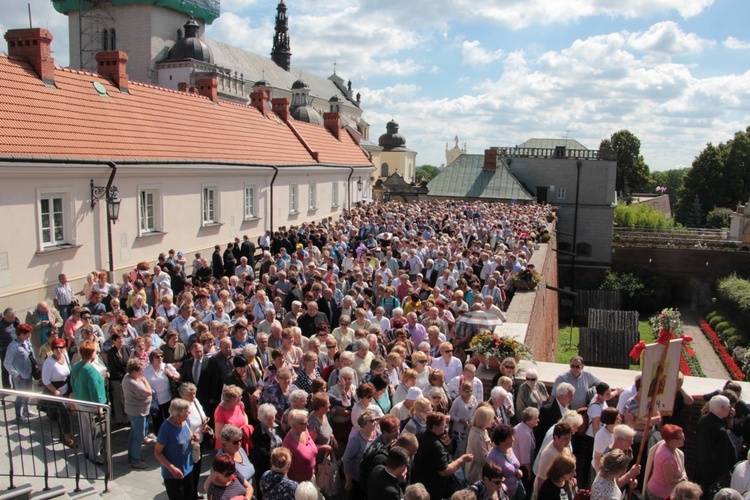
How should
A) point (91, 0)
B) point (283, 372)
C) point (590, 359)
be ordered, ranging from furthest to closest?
point (91, 0)
point (590, 359)
point (283, 372)

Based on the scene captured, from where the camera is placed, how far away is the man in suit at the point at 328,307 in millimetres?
11344

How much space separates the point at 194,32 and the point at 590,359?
4428 centimetres

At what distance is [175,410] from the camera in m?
5.93

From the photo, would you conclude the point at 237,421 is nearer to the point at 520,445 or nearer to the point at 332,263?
the point at 520,445

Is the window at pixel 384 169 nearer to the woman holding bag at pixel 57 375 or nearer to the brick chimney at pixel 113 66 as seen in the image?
the brick chimney at pixel 113 66

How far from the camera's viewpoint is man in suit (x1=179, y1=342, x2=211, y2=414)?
7.58 meters

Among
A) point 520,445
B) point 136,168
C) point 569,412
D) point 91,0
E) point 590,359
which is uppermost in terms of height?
point 91,0

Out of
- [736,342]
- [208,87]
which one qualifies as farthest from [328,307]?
[736,342]

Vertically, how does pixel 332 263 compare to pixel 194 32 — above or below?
below

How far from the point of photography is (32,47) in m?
15.4

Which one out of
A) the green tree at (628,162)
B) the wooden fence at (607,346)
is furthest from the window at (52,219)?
the green tree at (628,162)

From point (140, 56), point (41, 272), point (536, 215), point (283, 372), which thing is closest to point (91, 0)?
point (140, 56)

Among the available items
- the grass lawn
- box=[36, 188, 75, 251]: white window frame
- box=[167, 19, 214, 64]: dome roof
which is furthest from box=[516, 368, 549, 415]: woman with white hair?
box=[167, 19, 214, 64]: dome roof

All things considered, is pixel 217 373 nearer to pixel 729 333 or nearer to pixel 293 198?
pixel 293 198
